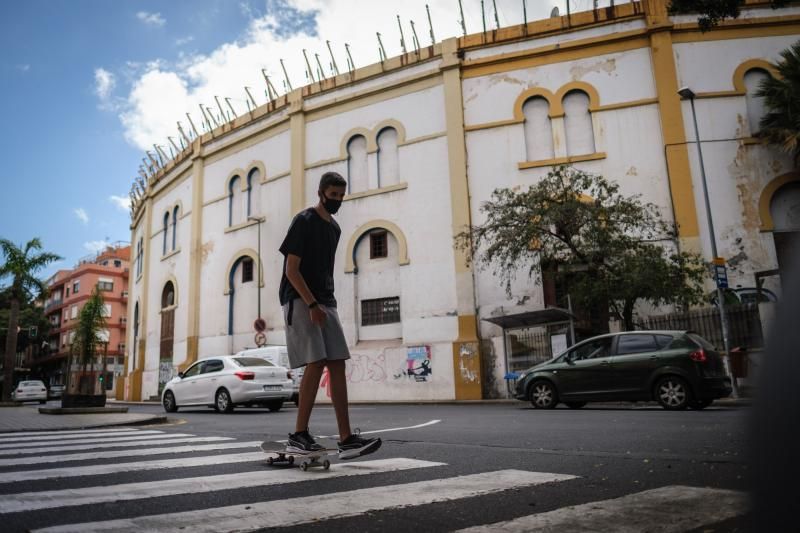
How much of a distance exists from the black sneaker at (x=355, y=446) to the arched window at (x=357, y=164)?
786 inches

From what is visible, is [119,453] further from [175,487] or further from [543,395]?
[543,395]

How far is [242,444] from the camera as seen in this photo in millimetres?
6105

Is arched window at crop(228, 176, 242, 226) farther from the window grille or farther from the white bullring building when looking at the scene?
the window grille

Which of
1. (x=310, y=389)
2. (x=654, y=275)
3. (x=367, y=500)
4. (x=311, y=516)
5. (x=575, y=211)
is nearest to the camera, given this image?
(x=311, y=516)

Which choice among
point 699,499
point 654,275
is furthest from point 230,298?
point 699,499

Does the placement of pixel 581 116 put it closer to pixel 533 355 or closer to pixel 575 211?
pixel 575 211

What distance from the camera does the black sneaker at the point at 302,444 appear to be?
4113 mm

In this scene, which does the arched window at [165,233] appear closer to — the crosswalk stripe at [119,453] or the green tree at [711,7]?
the crosswalk stripe at [119,453]

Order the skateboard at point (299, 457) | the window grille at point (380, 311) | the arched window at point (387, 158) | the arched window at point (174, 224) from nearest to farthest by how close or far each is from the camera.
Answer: the skateboard at point (299, 457) < the window grille at point (380, 311) < the arched window at point (387, 158) < the arched window at point (174, 224)

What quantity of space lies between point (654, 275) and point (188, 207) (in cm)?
2349

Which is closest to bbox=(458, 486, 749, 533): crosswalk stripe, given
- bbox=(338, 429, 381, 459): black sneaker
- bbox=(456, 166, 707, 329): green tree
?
bbox=(338, 429, 381, 459): black sneaker

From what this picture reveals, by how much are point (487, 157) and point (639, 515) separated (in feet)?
63.2

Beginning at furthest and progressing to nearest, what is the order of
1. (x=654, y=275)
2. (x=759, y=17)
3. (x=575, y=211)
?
(x=759, y=17) < (x=575, y=211) < (x=654, y=275)

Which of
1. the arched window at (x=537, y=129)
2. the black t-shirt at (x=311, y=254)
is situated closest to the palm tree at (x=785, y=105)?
the arched window at (x=537, y=129)
